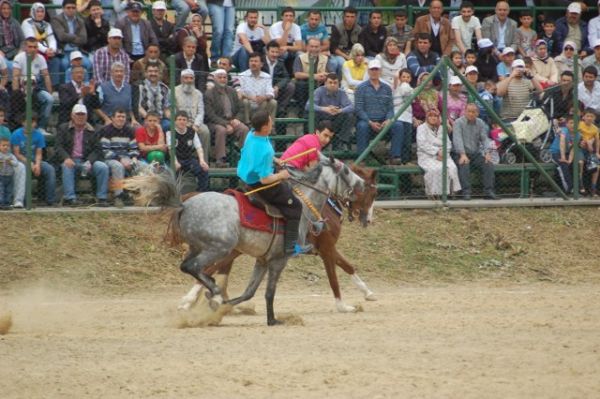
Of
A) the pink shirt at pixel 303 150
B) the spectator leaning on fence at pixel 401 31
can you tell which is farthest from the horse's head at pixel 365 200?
the spectator leaning on fence at pixel 401 31

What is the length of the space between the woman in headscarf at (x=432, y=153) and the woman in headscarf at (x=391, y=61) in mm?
1322

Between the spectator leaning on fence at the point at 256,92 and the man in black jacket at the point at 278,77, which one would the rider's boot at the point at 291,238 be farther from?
the man in black jacket at the point at 278,77

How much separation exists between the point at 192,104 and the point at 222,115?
0.51 metres

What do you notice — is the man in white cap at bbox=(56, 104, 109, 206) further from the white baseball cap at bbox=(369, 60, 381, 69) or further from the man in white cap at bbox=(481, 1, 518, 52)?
the man in white cap at bbox=(481, 1, 518, 52)

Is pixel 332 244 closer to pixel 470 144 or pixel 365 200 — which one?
pixel 365 200

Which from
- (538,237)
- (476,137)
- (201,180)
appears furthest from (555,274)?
(201,180)

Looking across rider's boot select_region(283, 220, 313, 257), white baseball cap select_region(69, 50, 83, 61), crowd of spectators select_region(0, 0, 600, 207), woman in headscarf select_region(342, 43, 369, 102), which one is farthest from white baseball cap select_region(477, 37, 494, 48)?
rider's boot select_region(283, 220, 313, 257)

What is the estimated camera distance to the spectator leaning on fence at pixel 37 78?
1858 centimetres

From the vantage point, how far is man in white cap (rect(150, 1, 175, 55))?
20844 mm

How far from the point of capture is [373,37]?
861 inches

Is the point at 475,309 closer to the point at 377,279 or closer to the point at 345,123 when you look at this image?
the point at 377,279

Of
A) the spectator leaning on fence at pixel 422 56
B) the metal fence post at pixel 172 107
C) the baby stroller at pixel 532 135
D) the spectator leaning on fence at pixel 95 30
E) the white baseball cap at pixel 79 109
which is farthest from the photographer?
the spectator leaning on fence at pixel 422 56

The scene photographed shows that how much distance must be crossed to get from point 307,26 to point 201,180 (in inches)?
182

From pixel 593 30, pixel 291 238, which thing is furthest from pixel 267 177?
pixel 593 30
